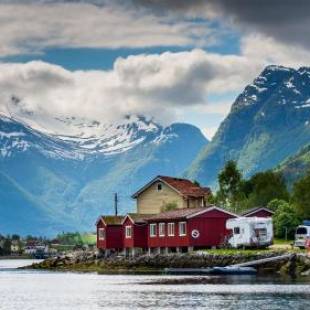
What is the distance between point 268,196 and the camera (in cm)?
15550

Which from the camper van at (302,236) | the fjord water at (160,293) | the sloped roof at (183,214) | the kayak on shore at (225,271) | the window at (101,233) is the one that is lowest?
the fjord water at (160,293)

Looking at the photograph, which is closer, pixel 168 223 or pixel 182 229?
pixel 182 229

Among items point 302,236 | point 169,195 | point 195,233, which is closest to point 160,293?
point 302,236

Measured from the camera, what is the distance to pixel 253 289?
261 feet

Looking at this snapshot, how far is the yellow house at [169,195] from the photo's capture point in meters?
148

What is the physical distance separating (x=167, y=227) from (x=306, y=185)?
19390mm

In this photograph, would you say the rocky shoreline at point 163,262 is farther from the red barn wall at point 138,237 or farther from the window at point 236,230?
the window at point 236,230

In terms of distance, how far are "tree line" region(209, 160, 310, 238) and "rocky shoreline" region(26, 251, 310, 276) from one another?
1924 cm

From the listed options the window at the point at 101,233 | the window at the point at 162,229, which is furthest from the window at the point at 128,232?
the window at the point at 162,229

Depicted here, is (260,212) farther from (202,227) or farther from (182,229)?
(182,229)

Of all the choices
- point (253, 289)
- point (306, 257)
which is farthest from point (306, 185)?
point (253, 289)

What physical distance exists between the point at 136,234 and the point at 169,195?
17.8m

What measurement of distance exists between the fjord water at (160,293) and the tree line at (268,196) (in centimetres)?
3550

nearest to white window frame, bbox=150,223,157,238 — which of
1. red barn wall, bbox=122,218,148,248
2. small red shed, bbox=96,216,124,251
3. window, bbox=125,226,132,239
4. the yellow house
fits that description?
red barn wall, bbox=122,218,148,248
